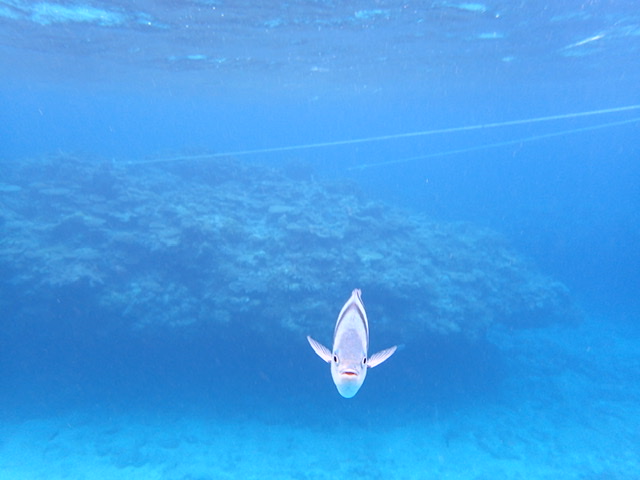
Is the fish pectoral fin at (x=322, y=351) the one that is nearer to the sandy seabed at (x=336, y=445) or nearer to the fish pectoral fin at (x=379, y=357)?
the fish pectoral fin at (x=379, y=357)

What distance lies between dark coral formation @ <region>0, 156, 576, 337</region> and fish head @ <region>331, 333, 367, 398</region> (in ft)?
25.8

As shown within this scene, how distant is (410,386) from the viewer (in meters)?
10.6

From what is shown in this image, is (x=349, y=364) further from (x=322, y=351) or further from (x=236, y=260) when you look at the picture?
(x=236, y=260)

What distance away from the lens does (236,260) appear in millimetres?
10758

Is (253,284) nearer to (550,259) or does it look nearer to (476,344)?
(476,344)

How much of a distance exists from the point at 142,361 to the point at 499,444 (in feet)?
31.0

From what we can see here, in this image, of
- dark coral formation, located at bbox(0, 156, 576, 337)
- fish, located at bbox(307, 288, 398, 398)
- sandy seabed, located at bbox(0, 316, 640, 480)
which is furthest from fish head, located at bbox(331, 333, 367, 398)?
dark coral formation, located at bbox(0, 156, 576, 337)

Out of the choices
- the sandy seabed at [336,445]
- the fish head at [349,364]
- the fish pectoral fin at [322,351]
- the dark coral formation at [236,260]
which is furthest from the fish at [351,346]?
the dark coral formation at [236,260]

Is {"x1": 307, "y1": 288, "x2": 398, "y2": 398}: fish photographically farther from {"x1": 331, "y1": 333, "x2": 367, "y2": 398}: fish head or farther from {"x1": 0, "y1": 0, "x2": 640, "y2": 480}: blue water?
{"x1": 0, "y1": 0, "x2": 640, "y2": 480}: blue water

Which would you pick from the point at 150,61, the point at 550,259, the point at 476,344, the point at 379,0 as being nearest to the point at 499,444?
the point at 476,344

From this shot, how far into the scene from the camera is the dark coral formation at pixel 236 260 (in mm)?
9578

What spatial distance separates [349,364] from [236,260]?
939 cm

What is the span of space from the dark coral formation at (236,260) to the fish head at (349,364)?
785 cm

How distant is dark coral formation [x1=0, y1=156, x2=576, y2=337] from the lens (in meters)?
9.58
